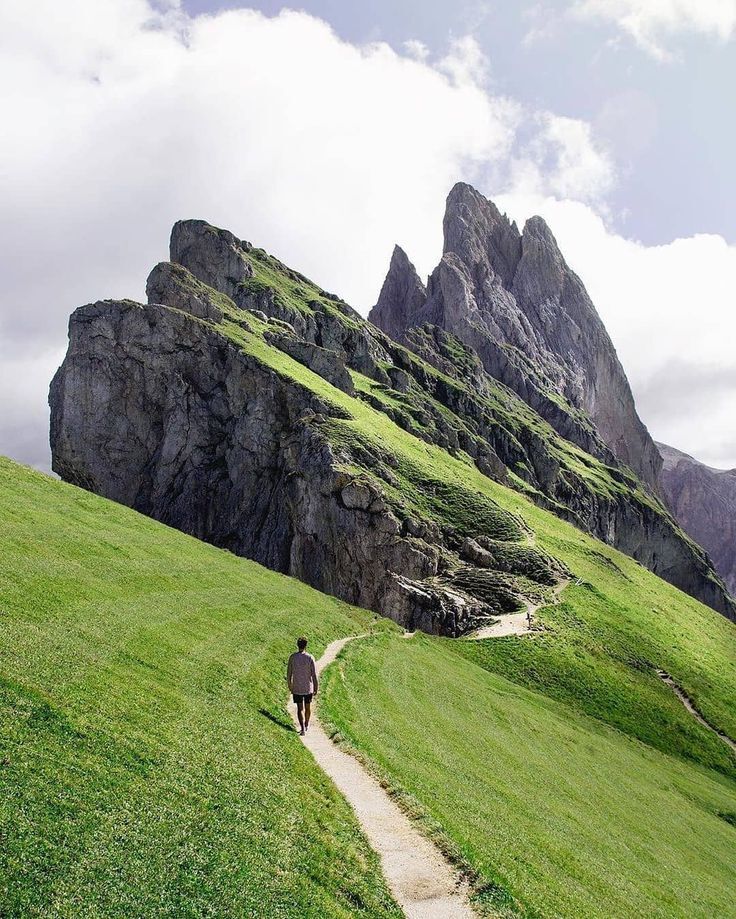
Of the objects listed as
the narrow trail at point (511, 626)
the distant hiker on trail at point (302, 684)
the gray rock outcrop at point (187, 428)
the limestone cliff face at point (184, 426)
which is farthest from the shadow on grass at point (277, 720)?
the limestone cliff face at point (184, 426)

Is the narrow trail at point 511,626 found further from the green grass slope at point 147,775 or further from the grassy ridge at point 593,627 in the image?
the green grass slope at point 147,775

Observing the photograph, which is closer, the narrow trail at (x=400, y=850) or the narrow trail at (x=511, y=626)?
the narrow trail at (x=400, y=850)

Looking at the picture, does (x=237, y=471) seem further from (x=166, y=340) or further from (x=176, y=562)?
(x=176, y=562)

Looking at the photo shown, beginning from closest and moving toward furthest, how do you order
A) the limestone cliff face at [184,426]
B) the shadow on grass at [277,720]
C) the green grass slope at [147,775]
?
1. the green grass slope at [147,775]
2. the shadow on grass at [277,720]
3. the limestone cliff face at [184,426]

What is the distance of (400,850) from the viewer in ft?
50.3

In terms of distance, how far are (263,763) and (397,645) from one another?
37.1m

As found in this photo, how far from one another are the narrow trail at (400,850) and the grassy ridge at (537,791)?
2.49ft

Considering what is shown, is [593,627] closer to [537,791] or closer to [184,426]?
[537,791]

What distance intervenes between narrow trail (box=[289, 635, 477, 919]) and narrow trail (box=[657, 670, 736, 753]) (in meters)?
54.5

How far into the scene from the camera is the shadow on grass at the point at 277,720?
2244 centimetres

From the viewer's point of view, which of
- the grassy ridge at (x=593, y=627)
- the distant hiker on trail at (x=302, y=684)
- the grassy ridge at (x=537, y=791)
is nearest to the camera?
the grassy ridge at (x=537, y=791)

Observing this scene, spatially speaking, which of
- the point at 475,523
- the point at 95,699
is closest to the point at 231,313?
the point at 475,523

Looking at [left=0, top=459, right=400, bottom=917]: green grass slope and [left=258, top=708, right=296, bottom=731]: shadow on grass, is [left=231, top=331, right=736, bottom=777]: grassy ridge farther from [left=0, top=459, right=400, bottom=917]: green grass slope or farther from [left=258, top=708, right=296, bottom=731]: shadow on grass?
[left=258, top=708, right=296, bottom=731]: shadow on grass

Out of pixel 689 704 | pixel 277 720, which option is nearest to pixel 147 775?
pixel 277 720
